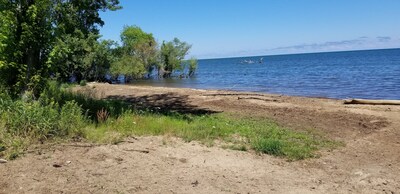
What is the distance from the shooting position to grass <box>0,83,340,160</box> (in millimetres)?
6402

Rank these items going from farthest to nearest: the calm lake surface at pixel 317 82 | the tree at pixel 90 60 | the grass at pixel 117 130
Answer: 1. the tree at pixel 90 60
2. the calm lake surface at pixel 317 82
3. the grass at pixel 117 130

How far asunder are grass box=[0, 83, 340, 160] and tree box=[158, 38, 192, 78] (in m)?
38.7

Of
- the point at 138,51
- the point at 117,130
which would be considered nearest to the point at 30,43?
the point at 117,130

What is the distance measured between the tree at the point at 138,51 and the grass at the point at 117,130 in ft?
105

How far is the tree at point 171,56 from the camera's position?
48.2 meters

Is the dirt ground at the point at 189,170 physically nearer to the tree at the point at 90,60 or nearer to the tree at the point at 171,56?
the tree at the point at 90,60

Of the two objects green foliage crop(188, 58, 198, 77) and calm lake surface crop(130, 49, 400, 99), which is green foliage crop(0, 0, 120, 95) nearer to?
calm lake surface crop(130, 49, 400, 99)

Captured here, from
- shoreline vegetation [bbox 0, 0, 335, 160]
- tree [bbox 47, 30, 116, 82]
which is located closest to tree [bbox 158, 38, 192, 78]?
tree [bbox 47, 30, 116, 82]

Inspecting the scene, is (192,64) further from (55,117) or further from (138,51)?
(55,117)

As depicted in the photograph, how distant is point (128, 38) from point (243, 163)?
4245cm

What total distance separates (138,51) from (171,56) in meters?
5.00

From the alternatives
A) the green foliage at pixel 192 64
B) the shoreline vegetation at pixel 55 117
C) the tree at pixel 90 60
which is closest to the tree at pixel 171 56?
the green foliage at pixel 192 64

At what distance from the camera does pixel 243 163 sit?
6410 mm

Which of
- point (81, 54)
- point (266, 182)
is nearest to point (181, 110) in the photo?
point (266, 182)
